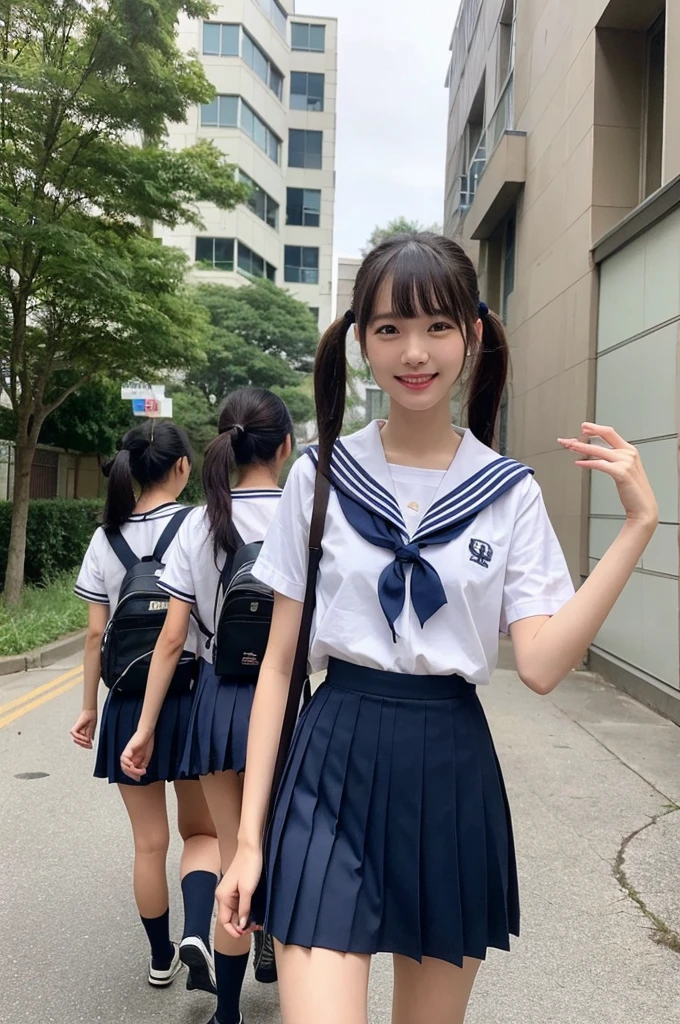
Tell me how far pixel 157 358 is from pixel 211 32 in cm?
3611

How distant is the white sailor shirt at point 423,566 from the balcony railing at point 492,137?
12.9m

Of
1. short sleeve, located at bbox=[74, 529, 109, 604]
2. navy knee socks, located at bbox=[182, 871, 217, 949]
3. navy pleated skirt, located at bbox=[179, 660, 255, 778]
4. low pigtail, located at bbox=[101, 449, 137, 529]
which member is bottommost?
navy knee socks, located at bbox=[182, 871, 217, 949]

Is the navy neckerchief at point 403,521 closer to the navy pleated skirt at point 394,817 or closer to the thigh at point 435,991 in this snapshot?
the navy pleated skirt at point 394,817

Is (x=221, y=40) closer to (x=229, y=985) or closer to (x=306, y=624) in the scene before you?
(x=229, y=985)

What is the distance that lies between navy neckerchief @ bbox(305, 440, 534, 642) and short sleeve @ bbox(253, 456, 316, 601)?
0.21 ft

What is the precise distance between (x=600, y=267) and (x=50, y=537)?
Result: 27.7 ft

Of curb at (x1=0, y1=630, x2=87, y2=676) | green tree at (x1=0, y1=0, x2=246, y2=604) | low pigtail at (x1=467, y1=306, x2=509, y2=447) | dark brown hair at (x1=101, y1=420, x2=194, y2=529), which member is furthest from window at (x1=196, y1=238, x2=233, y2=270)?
low pigtail at (x1=467, y1=306, x2=509, y2=447)

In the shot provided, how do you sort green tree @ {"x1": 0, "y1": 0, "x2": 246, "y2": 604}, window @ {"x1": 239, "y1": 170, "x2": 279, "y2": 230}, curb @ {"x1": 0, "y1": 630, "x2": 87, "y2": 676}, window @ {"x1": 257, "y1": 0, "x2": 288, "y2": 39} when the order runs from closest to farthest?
curb @ {"x1": 0, "y1": 630, "x2": 87, "y2": 676}
green tree @ {"x1": 0, "y1": 0, "x2": 246, "y2": 604}
window @ {"x1": 239, "y1": 170, "x2": 279, "y2": 230}
window @ {"x1": 257, "y1": 0, "x2": 288, "y2": 39}

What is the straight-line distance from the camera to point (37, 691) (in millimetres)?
7668

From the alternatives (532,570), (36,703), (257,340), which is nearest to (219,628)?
(532,570)

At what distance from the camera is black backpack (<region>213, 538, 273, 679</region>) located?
247cm

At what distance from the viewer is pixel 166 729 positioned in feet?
9.24

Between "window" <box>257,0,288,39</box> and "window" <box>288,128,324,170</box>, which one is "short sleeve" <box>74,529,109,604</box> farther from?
"window" <box>288,128,324,170</box>

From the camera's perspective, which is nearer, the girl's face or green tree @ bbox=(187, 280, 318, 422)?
the girl's face
